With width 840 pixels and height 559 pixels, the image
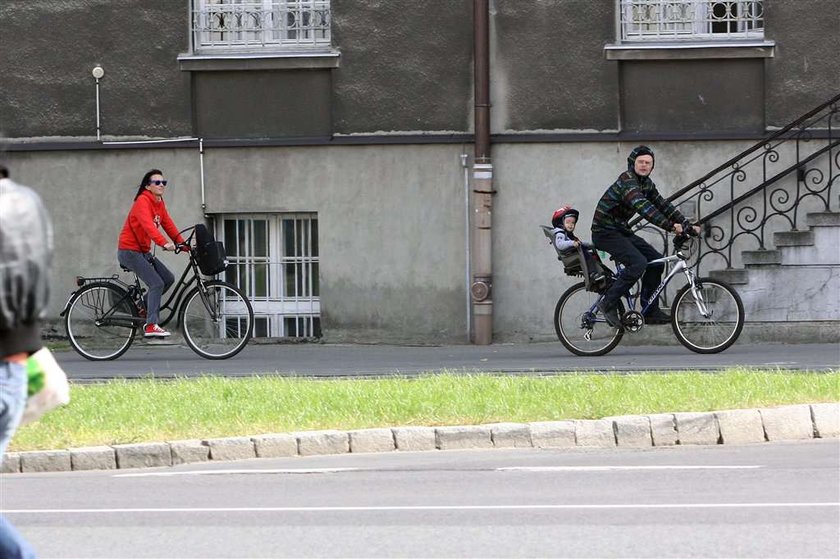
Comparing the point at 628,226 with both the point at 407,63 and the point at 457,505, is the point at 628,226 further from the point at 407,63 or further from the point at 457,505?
the point at 457,505

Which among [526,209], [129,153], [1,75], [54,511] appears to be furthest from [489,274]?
[54,511]

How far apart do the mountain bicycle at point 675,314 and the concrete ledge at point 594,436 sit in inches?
183

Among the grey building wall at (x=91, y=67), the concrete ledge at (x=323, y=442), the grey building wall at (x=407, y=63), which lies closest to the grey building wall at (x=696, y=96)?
the grey building wall at (x=407, y=63)

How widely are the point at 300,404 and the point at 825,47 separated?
8300 mm

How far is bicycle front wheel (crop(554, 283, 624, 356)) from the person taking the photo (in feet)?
48.6

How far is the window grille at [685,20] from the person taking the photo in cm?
1738

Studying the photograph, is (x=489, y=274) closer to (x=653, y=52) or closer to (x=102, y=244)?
(x=653, y=52)

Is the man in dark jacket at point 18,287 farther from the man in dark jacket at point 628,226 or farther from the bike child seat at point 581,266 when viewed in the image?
the bike child seat at point 581,266

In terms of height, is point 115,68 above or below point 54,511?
above

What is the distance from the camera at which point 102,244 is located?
1800 cm

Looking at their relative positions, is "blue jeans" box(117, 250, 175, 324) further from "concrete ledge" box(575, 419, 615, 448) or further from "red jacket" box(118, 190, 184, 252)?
"concrete ledge" box(575, 419, 615, 448)

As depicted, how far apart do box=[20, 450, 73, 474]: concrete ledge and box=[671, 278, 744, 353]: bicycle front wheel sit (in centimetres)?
662

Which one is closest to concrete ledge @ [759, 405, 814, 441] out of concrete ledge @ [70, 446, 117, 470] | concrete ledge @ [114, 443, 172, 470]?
concrete ledge @ [114, 443, 172, 470]

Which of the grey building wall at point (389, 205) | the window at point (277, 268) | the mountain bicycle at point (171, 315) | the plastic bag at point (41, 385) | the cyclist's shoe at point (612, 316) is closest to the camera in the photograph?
the plastic bag at point (41, 385)
